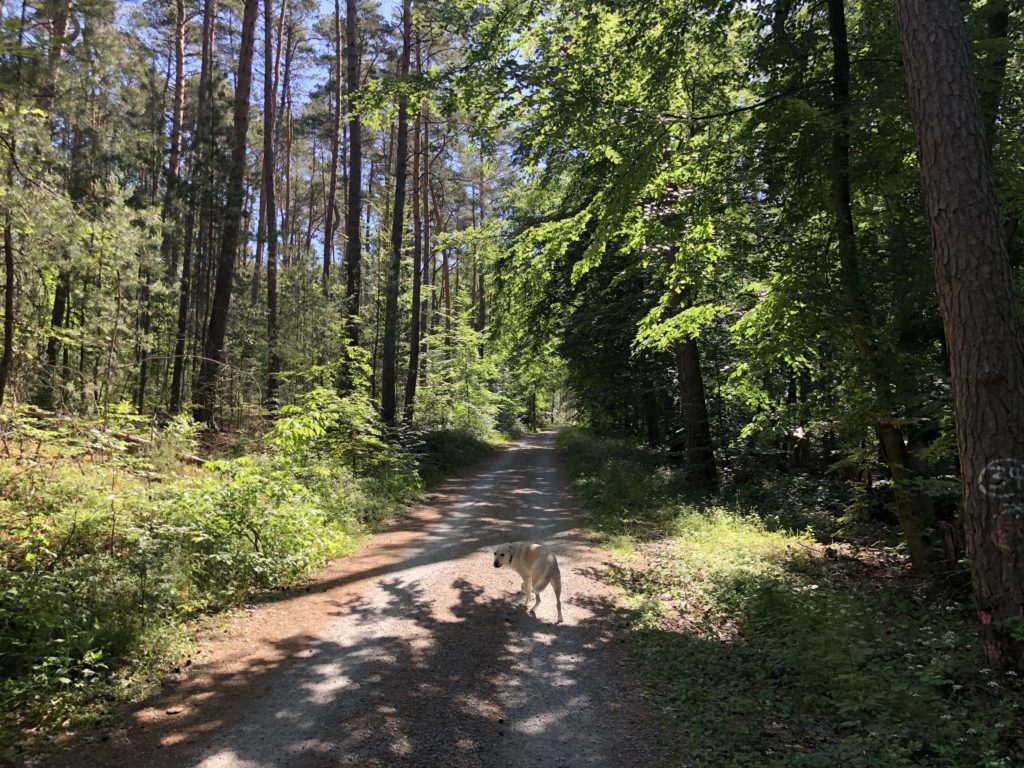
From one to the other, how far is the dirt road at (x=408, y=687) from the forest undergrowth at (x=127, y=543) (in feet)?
1.69

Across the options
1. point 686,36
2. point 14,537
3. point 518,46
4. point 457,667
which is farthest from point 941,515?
point 14,537

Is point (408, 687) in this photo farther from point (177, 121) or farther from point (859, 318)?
point (177, 121)

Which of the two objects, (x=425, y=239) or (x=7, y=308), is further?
(x=425, y=239)

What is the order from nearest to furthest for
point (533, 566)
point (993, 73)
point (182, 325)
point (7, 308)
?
point (993, 73)
point (533, 566)
point (7, 308)
point (182, 325)

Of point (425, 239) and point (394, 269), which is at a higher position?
point (425, 239)

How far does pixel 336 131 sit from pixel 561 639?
26.1 metres

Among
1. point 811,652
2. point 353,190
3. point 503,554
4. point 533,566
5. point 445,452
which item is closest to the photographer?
point 811,652

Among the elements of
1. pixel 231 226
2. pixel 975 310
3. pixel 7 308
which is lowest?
pixel 975 310

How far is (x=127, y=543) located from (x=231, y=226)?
1105 centimetres

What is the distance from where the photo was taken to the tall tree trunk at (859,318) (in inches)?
255

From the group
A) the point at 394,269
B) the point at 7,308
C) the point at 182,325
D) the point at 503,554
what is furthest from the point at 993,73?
the point at 182,325

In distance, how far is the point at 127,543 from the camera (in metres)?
6.32

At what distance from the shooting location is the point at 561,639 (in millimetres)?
5719

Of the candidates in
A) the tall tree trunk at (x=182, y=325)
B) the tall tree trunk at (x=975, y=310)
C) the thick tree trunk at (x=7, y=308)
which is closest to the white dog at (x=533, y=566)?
the tall tree trunk at (x=975, y=310)
